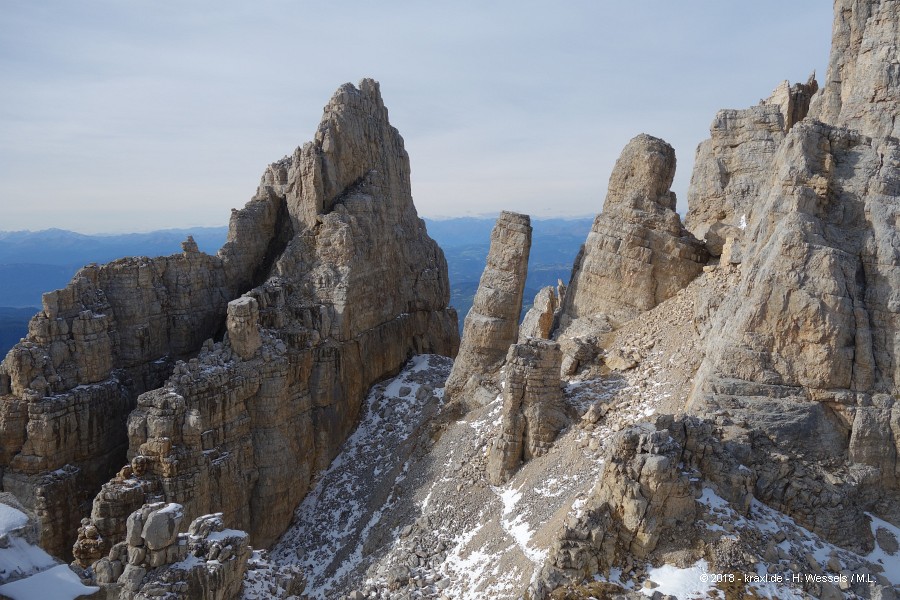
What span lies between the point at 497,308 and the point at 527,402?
1004 centimetres

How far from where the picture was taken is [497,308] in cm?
4031

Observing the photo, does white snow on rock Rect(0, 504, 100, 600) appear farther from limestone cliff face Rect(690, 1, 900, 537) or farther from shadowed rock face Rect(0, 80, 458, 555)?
limestone cliff face Rect(690, 1, 900, 537)

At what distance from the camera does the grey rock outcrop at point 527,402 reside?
31.1 m

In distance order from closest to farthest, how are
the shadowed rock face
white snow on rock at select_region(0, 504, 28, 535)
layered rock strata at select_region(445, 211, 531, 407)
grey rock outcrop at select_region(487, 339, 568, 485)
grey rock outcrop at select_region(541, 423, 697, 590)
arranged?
1. white snow on rock at select_region(0, 504, 28, 535)
2. grey rock outcrop at select_region(541, 423, 697, 590)
3. grey rock outcrop at select_region(487, 339, 568, 485)
4. the shadowed rock face
5. layered rock strata at select_region(445, 211, 531, 407)

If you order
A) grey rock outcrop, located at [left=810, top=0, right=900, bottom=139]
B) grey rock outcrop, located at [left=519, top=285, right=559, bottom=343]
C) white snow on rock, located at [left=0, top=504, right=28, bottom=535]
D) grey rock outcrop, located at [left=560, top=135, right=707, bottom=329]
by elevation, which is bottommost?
white snow on rock, located at [left=0, top=504, right=28, bottom=535]

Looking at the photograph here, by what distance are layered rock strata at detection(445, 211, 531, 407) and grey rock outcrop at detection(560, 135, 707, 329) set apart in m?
3.97

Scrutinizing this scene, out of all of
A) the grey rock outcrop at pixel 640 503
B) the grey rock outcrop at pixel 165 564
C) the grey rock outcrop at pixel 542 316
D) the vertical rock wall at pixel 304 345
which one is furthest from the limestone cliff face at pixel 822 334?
the vertical rock wall at pixel 304 345

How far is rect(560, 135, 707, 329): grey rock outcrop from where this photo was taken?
36406 mm

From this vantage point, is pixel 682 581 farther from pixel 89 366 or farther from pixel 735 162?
pixel 89 366

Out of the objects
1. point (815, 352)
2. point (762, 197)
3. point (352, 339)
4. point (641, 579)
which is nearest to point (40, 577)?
point (641, 579)

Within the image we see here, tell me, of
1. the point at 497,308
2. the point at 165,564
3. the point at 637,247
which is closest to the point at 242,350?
the point at 497,308

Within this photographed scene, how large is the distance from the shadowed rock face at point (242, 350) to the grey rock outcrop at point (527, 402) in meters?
15.7

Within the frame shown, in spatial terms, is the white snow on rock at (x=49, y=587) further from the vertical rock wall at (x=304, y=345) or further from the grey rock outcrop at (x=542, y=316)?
the grey rock outcrop at (x=542, y=316)

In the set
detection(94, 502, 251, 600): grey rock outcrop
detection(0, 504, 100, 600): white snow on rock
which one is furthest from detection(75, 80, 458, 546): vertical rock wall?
detection(0, 504, 100, 600): white snow on rock
